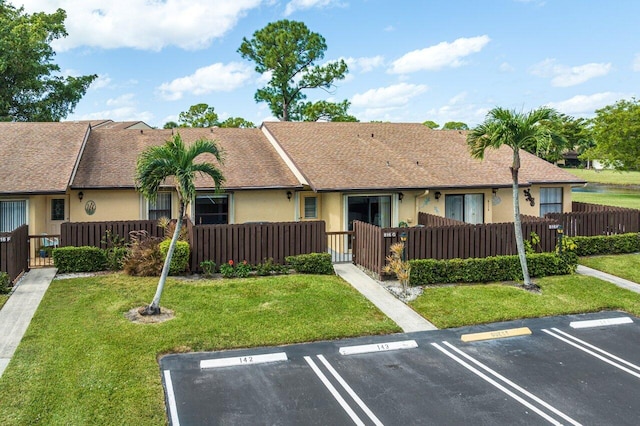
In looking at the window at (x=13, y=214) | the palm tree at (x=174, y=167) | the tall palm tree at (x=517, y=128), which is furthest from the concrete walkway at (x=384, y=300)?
the window at (x=13, y=214)

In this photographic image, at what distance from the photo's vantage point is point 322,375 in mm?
8727

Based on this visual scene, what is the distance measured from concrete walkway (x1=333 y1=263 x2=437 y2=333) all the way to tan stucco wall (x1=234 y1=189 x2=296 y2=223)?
11.6 ft

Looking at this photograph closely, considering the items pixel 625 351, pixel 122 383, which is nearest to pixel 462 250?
pixel 625 351

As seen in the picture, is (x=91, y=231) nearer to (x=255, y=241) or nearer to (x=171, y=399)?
(x=255, y=241)

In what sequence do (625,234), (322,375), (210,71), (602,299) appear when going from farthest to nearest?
(210,71)
(625,234)
(602,299)
(322,375)

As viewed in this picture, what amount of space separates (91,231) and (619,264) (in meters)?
17.4

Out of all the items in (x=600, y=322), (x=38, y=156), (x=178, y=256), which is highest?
(x=38, y=156)

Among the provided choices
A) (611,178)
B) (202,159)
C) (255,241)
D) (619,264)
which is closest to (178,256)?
(255,241)

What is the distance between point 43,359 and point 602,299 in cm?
1327

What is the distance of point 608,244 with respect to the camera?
61.0ft

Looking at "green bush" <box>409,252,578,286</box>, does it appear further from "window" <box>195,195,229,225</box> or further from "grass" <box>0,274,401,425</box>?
"window" <box>195,195,229,225</box>

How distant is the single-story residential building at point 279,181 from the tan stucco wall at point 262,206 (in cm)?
4

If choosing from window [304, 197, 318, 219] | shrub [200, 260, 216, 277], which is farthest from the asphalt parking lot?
window [304, 197, 318, 219]

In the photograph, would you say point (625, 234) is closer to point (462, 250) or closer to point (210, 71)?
point (462, 250)
